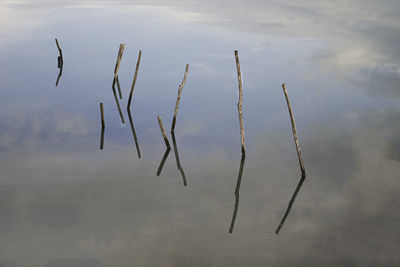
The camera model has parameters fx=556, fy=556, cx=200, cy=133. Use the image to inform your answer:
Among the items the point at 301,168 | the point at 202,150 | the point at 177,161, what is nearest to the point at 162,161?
the point at 177,161

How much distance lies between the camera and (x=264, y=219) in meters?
13.1

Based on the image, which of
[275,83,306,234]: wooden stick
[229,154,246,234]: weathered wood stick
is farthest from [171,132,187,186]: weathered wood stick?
[275,83,306,234]: wooden stick

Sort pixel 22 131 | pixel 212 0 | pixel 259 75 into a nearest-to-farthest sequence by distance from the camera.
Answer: pixel 22 131, pixel 259 75, pixel 212 0

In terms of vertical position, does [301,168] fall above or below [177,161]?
above

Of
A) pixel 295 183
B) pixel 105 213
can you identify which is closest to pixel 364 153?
pixel 295 183

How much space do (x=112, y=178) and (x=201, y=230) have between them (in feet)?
11.6

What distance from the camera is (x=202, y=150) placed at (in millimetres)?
16906

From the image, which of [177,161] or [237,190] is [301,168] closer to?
[237,190]

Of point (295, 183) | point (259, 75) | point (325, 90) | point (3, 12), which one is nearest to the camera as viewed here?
point (295, 183)

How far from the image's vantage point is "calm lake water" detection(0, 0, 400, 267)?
39.2ft

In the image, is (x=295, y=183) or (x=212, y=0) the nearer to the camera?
(x=295, y=183)

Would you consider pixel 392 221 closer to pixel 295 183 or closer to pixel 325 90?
pixel 295 183

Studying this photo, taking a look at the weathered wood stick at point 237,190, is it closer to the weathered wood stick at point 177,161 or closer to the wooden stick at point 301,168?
the wooden stick at point 301,168

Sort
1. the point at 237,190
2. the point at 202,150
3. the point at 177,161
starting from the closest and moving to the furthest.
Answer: the point at 237,190
the point at 177,161
the point at 202,150
